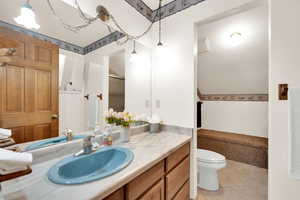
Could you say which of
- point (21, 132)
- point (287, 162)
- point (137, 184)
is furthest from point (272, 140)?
point (21, 132)

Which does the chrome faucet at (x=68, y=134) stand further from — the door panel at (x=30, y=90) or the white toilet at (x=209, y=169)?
the white toilet at (x=209, y=169)

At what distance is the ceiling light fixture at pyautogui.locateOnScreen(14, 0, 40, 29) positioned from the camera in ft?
2.79

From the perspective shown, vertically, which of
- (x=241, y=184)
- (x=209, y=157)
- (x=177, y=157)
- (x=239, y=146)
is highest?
(x=177, y=157)

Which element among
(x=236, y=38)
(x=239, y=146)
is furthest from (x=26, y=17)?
(x=239, y=146)

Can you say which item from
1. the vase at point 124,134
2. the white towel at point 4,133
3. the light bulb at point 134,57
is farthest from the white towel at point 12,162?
the light bulb at point 134,57

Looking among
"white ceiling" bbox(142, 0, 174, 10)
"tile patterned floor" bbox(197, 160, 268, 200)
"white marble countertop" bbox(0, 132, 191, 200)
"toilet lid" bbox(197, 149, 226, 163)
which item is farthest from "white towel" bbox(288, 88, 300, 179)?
"white ceiling" bbox(142, 0, 174, 10)

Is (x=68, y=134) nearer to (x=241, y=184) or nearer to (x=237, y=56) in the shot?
(x=241, y=184)

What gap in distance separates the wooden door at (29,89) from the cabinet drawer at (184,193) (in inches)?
49.8

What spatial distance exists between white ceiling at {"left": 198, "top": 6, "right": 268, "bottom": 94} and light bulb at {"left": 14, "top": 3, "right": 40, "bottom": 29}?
7.32 ft

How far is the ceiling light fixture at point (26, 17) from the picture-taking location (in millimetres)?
849

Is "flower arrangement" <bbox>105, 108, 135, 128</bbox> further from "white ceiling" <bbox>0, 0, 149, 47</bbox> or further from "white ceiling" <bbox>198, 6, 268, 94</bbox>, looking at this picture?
"white ceiling" <bbox>198, 6, 268, 94</bbox>

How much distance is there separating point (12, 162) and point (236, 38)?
2854 millimetres

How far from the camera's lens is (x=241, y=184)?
6.23 feet

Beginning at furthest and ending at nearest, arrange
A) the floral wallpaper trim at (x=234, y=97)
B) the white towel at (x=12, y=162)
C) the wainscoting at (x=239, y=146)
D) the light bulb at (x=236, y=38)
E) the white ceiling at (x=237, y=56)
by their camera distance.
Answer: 1. the floral wallpaper trim at (x=234, y=97)
2. the wainscoting at (x=239, y=146)
3. the light bulb at (x=236, y=38)
4. the white ceiling at (x=237, y=56)
5. the white towel at (x=12, y=162)
